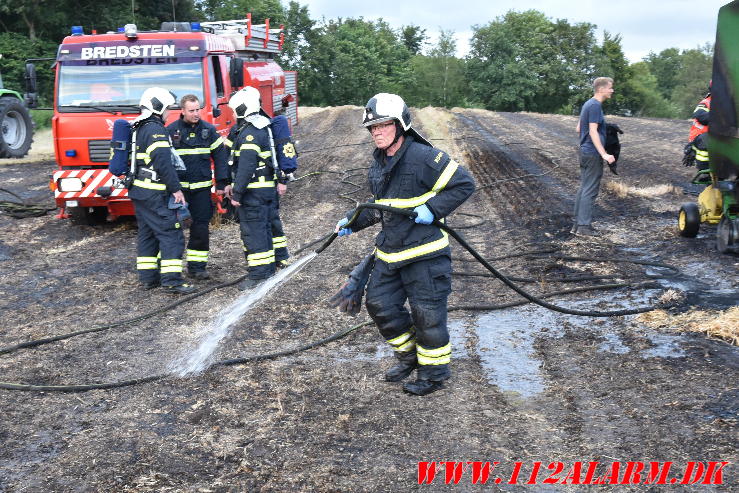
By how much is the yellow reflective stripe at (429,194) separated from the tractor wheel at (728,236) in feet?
15.0

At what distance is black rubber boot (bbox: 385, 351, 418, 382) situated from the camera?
17.4ft

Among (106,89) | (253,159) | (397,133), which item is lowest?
(253,159)

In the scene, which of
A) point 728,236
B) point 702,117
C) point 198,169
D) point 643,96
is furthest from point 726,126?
point 643,96

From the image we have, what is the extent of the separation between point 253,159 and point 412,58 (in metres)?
55.9

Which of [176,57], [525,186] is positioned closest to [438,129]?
[525,186]

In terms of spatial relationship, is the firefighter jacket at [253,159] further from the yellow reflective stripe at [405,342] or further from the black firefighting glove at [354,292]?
the yellow reflective stripe at [405,342]

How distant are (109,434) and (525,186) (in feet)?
32.4

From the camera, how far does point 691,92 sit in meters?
74.9

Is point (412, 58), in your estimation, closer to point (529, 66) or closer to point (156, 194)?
point (529, 66)

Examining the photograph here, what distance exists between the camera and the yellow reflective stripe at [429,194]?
484 cm

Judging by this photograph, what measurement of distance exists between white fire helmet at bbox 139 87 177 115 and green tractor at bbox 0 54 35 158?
1050cm

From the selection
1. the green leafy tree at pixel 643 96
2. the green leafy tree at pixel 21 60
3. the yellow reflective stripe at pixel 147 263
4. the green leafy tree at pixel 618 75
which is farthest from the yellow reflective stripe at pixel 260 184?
the green leafy tree at pixel 643 96

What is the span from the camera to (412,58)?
61.5m

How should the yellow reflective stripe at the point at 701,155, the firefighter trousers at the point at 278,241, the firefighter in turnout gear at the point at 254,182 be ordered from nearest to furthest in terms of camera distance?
1. the firefighter in turnout gear at the point at 254,182
2. the firefighter trousers at the point at 278,241
3. the yellow reflective stripe at the point at 701,155
